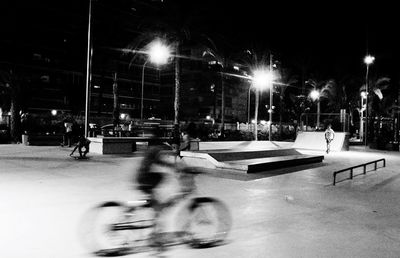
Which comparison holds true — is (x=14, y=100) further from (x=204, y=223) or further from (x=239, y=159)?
(x=204, y=223)

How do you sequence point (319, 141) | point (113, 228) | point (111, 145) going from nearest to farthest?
point (113, 228) < point (111, 145) < point (319, 141)

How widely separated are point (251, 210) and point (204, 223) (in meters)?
2.43

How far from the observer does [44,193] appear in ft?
30.6

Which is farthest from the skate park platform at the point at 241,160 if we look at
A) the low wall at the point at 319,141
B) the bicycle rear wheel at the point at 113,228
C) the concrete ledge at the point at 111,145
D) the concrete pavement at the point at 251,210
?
the low wall at the point at 319,141

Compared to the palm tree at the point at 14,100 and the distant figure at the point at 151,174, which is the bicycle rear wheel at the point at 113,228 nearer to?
the distant figure at the point at 151,174

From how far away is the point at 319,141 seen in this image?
1168 inches

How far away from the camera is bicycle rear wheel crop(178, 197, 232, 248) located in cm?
581

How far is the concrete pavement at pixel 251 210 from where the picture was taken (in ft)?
18.2

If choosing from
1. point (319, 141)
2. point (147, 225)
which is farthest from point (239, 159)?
point (319, 141)

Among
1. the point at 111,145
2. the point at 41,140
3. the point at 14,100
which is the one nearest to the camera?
the point at 111,145

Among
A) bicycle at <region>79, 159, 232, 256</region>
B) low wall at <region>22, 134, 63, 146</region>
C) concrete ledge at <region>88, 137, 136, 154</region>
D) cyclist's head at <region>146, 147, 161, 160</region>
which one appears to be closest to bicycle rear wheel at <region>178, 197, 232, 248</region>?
bicycle at <region>79, 159, 232, 256</region>

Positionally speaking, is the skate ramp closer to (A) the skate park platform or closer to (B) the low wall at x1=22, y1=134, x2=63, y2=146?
(A) the skate park platform

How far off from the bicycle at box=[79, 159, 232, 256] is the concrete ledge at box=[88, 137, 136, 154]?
14912mm

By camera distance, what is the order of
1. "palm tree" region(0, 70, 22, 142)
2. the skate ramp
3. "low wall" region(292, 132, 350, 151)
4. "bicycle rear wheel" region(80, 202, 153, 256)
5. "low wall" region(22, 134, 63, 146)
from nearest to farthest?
1. "bicycle rear wheel" region(80, 202, 153, 256)
2. the skate ramp
3. "low wall" region(22, 134, 63, 146)
4. "low wall" region(292, 132, 350, 151)
5. "palm tree" region(0, 70, 22, 142)
